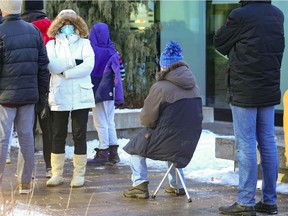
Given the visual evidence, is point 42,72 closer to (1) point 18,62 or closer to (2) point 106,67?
(1) point 18,62

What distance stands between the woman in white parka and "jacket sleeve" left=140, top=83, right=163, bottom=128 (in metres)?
0.95

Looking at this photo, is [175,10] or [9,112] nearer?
[9,112]

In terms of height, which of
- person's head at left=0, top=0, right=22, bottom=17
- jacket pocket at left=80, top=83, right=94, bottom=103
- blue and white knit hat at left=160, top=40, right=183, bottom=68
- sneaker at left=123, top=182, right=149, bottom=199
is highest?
person's head at left=0, top=0, right=22, bottom=17

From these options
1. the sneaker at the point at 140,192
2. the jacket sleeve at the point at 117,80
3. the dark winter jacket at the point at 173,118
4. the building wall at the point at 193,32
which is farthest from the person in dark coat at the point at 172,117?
the building wall at the point at 193,32

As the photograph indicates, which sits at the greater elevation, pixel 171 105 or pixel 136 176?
pixel 171 105

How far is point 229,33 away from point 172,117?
3.62 ft

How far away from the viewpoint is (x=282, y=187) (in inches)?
308

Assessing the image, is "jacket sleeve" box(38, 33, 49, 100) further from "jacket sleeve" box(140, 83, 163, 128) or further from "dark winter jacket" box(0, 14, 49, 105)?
"jacket sleeve" box(140, 83, 163, 128)

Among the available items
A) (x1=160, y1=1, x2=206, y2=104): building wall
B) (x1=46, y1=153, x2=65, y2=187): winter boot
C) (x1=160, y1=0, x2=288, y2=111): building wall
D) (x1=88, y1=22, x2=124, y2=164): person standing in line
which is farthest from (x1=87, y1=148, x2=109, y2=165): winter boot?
(x1=160, y1=1, x2=206, y2=104): building wall

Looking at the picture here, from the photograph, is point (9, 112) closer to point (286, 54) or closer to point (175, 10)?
point (286, 54)

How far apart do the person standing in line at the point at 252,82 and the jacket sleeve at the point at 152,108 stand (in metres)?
0.82

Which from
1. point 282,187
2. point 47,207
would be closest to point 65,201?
point 47,207

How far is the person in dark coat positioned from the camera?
23.8 feet

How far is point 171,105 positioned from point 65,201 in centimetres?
139
